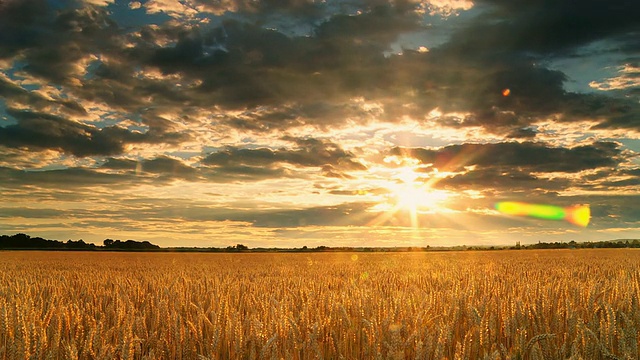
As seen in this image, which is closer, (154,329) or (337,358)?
(337,358)

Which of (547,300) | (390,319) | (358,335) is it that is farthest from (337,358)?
(547,300)

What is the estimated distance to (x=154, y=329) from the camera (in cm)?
412

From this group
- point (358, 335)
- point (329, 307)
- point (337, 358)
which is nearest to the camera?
point (337, 358)

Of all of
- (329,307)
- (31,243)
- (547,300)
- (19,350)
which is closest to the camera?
(19,350)

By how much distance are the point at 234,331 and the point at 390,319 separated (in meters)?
1.13

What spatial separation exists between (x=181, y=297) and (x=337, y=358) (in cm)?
314

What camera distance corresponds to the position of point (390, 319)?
356 centimetres

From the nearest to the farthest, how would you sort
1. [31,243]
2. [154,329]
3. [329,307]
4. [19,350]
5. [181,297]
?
[19,350] < [154,329] < [329,307] < [181,297] < [31,243]

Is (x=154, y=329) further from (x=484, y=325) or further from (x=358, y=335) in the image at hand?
(x=484, y=325)

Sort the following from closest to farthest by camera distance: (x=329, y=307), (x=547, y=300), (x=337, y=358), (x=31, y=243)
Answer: (x=337, y=358) < (x=329, y=307) < (x=547, y=300) < (x=31, y=243)

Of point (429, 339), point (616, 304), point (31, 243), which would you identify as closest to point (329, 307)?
point (429, 339)

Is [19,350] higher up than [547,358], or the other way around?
[19,350]

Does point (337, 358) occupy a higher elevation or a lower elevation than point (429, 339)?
lower

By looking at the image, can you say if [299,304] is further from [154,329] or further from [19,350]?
[19,350]
